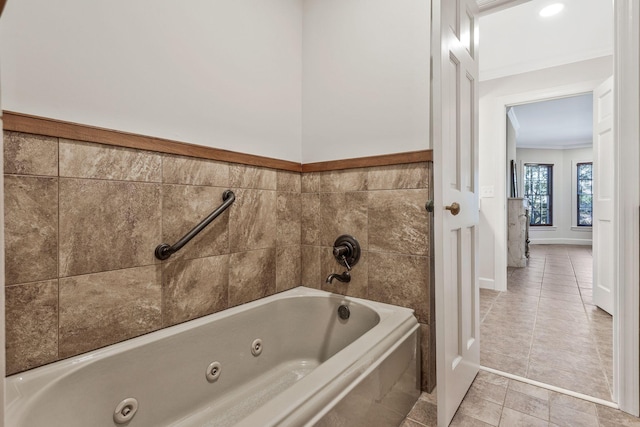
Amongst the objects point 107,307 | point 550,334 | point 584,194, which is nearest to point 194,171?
point 107,307

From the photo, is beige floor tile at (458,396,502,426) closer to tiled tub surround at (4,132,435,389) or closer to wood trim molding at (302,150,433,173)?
tiled tub surround at (4,132,435,389)

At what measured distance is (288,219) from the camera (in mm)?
2002

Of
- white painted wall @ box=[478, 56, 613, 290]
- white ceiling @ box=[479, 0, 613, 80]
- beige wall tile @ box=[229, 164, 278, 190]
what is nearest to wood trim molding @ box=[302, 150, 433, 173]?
beige wall tile @ box=[229, 164, 278, 190]

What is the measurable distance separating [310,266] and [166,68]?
1.35 metres

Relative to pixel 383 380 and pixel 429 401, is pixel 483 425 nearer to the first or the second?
pixel 429 401

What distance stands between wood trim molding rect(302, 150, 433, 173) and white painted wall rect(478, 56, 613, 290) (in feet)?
7.63

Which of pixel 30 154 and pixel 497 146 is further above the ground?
pixel 497 146

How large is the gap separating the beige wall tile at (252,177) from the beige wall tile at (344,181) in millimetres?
319

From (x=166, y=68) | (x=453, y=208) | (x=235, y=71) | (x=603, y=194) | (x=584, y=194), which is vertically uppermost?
(x=235, y=71)

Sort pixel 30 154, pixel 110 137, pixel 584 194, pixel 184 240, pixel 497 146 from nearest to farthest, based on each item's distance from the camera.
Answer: pixel 30 154 → pixel 110 137 → pixel 184 240 → pixel 497 146 → pixel 584 194

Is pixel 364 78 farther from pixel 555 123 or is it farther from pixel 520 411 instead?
pixel 555 123

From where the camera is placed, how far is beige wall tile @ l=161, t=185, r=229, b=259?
1374 mm

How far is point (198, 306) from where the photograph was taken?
4.87 ft

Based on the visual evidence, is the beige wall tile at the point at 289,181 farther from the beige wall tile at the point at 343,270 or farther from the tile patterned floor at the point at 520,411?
the tile patterned floor at the point at 520,411
